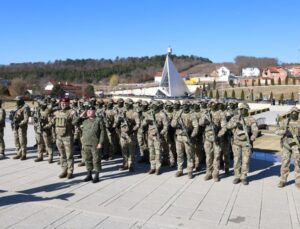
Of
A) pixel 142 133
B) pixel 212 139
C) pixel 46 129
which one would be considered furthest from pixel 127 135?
pixel 46 129

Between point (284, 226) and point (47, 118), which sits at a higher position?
point (47, 118)

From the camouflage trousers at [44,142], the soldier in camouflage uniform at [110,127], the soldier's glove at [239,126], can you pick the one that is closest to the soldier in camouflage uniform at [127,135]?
the soldier in camouflage uniform at [110,127]

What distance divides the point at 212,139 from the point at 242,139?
74 cm

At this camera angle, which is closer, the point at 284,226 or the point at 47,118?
the point at 284,226

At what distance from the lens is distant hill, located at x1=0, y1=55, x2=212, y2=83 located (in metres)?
136

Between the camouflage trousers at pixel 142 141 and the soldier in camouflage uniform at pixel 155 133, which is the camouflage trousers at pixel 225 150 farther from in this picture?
the camouflage trousers at pixel 142 141

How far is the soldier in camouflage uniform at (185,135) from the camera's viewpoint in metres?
9.50

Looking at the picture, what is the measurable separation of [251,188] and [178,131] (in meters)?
2.23

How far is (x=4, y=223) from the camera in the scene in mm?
6309

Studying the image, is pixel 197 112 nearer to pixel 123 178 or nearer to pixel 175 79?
pixel 123 178

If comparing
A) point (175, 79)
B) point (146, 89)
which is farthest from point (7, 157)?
point (146, 89)

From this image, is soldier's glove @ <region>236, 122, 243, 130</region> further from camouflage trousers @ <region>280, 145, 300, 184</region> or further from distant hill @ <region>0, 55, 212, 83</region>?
distant hill @ <region>0, 55, 212, 83</region>

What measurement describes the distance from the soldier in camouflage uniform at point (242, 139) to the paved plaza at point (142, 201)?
0.36m

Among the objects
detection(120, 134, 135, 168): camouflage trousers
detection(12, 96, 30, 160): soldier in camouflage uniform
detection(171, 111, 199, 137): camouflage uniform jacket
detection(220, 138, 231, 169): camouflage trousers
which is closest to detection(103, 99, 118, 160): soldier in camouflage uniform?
detection(120, 134, 135, 168): camouflage trousers
